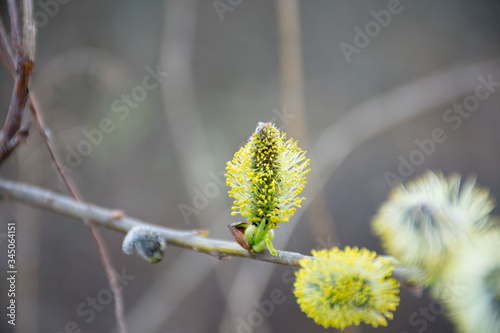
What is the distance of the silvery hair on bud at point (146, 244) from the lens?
0.71m

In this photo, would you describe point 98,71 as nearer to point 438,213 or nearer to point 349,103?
point 349,103

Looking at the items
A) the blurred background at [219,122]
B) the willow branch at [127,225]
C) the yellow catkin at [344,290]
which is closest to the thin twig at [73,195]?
the willow branch at [127,225]

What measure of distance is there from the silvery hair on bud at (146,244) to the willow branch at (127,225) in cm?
2

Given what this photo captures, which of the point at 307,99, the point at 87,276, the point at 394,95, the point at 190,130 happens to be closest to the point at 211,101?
the point at 190,130

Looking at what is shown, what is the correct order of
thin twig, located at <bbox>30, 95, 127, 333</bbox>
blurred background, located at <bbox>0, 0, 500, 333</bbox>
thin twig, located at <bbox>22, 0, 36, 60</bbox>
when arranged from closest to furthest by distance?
thin twig, located at <bbox>22, 0, 36, 60</bbox>, thin twig, located at <bbox>30, 95, 127, 333</bbox>, blurred background, located at <bbox>0, 0, 500, 333</bbox>

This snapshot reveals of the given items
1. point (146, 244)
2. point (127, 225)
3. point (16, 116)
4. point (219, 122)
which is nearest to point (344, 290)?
point (146, 244)

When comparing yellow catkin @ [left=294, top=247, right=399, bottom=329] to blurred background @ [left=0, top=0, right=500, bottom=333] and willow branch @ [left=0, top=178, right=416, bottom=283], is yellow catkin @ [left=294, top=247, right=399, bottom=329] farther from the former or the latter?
blurred background @ [left=0, top=0, right=500, bottom=333]

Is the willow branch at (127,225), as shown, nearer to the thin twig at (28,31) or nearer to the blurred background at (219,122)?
the thin twig at (28,31)

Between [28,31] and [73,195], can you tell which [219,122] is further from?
[28,31]

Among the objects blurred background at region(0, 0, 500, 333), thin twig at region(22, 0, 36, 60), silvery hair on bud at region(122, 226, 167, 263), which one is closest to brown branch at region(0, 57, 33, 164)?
thin twig at region(22, 0, 36, 60)

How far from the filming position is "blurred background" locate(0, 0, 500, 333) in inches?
85.5

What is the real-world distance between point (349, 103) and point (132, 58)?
1.49 m

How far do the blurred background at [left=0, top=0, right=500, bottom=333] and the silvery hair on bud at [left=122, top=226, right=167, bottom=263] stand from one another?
1.41m

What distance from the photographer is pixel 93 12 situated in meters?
2.40
